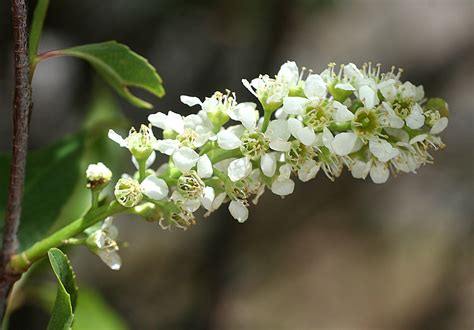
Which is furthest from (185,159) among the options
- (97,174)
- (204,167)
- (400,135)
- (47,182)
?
(47,182)

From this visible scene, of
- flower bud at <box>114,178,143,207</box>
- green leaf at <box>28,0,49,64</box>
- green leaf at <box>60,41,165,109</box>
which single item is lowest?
flower bud at <box>114,178,143,207</box>

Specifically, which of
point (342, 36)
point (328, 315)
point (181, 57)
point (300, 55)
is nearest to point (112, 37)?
point (181, 57)

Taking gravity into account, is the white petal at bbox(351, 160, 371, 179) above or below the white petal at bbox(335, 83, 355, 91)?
below

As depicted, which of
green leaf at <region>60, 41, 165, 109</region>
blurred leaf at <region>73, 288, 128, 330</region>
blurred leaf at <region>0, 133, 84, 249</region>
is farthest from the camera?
blurred leaf at <region>73, 288, 128, 330</region>

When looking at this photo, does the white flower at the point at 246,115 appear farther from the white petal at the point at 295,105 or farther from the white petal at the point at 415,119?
the white petal at the point at 415,119

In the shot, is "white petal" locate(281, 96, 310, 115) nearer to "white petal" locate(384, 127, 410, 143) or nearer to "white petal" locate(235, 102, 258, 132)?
"white petal" locate(235, 102, 258, 132)

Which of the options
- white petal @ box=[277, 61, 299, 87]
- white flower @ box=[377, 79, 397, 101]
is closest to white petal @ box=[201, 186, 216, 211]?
white petal @ box=[277, 61, 299, 87]
